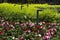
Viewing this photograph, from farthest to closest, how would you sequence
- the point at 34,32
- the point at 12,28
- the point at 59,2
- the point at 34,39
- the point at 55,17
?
the point at 59,2
the point at 55,17
the point at 12,28
the point at 34,32
the point at 34,39

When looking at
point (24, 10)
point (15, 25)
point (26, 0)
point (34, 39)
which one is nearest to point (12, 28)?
point (15, 25)

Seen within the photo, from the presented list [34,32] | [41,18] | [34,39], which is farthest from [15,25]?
[41,18]

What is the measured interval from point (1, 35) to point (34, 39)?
84 cm

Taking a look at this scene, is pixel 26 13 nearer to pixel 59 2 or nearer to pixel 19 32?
pixel 19 32

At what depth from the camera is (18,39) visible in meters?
6.09

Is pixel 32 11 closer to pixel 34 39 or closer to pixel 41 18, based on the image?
pixel 41 18

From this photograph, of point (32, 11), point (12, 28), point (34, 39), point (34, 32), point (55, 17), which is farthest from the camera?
point (32, 11)

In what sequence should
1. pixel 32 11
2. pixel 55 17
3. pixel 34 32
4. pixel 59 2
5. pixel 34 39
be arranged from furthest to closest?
pixel 59 2 → pixel 32 11 → pixel 55 17 → pixel 34 32 → pixel 34 39

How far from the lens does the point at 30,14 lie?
33.3 feet

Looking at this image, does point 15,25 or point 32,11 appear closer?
point 15,25

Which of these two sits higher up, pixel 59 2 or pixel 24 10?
pixel 24 10

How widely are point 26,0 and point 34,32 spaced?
1633cm

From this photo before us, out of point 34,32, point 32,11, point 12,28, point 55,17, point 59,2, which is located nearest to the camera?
point 34,32

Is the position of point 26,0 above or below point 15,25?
below
